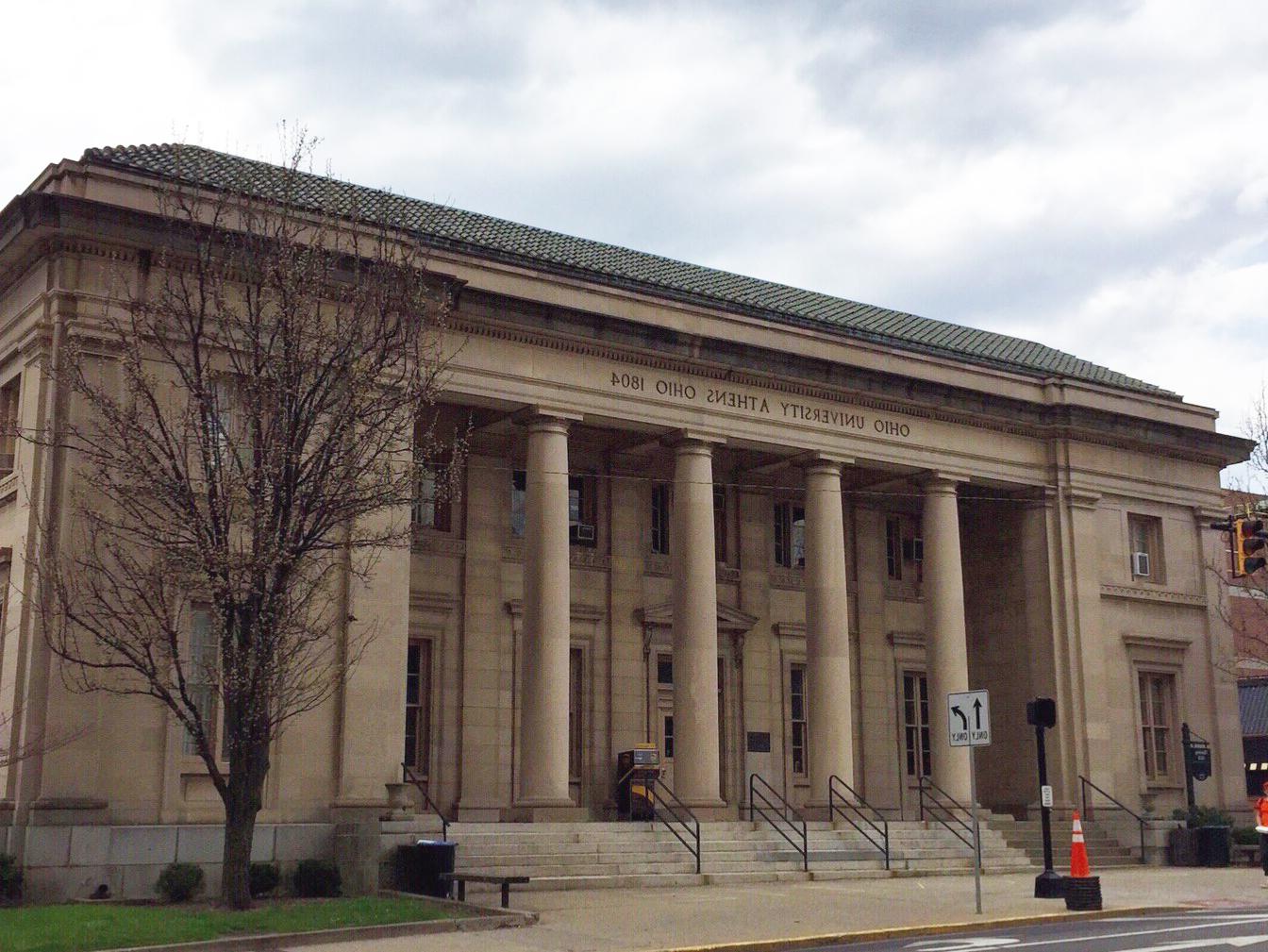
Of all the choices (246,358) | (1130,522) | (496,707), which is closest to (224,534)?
(246,358)

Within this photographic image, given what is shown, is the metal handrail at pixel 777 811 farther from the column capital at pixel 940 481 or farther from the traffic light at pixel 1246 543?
the traffic light at pixel 1246 543

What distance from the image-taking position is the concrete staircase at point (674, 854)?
23.2 m

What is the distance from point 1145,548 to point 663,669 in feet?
43.2

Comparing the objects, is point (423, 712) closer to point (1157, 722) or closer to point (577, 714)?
point (577, 714)

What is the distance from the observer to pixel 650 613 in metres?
32.3

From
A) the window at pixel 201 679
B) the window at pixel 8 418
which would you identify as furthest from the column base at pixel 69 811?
the window at pixel 8 418

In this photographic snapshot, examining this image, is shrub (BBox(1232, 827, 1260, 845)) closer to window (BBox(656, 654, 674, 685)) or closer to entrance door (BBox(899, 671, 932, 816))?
entrance door (BBox(899, 671, 932, 816))

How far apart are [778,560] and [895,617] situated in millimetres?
3667

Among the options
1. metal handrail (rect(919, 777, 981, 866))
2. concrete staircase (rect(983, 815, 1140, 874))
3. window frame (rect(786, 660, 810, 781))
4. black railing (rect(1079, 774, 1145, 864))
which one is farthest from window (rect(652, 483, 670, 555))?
black railing (rect(1079, 774, 1145, 864))

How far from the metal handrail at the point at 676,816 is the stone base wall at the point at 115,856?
21.8ft

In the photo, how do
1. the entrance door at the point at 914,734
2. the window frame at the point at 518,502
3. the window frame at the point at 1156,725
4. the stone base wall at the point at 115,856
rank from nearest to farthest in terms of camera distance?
the stone base wall at the point at 115,856
the window frame at the point at 518,502
the window frame at the point at 1156,725
the entrance door at the point at 914,734

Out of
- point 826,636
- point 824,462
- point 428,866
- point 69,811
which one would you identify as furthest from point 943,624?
point 69,811

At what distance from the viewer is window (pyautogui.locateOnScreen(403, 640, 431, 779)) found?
95.1 ft

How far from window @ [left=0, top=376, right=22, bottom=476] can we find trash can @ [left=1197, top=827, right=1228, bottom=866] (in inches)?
1000
